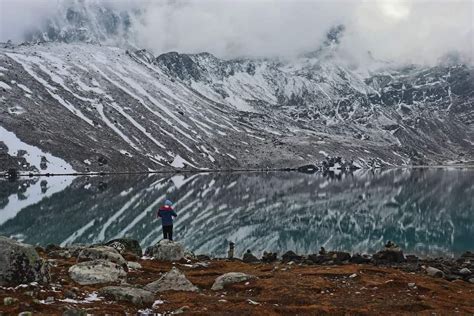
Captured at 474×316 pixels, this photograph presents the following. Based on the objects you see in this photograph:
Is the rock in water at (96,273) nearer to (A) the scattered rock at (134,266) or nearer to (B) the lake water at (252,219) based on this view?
(A) the scattered rock at (134,266)

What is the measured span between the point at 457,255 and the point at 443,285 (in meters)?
37.3

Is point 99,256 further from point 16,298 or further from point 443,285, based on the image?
point 443,285

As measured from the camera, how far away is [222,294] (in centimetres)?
2541

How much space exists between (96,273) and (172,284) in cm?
410

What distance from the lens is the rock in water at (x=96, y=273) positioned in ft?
84.6

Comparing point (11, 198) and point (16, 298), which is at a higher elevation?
point (11, 198)

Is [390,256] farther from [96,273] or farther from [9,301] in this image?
[9,301]

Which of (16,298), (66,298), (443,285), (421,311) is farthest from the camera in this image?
(443,285)

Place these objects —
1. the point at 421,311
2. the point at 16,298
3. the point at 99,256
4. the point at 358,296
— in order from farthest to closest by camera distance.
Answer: the point at 99,256
the point at 358,296
the point at 421,311
the point at 16,298

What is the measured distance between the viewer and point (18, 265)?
71.0ft

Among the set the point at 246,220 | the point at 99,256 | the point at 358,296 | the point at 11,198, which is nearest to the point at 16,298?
the point at 99,256

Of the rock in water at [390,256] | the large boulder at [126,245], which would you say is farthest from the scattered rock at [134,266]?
the rock in water at [390,256]

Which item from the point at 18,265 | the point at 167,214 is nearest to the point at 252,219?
the point at 167,214

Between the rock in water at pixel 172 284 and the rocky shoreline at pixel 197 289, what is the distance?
5 centimetres
